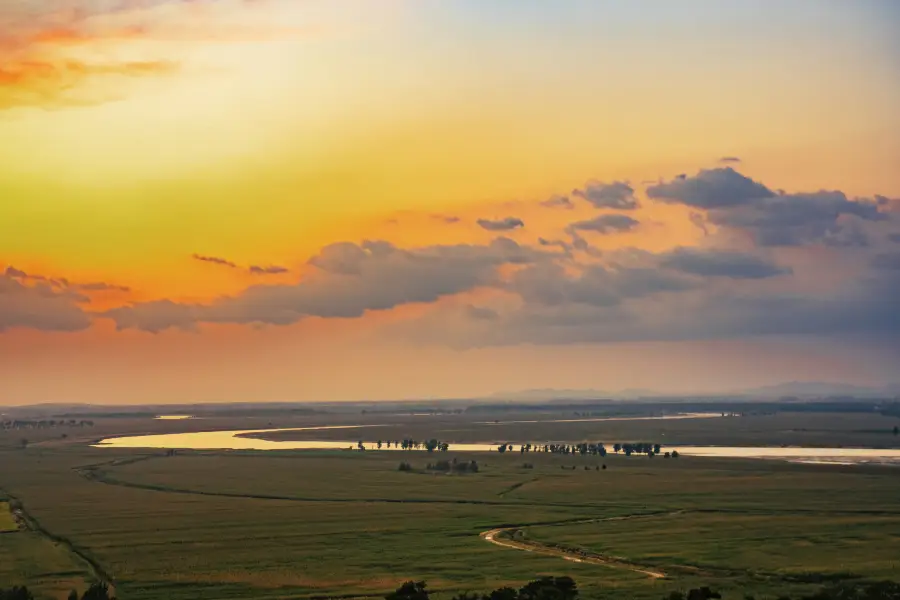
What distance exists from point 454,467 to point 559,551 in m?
64.4

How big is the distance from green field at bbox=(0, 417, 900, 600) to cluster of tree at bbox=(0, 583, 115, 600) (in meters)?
1.17

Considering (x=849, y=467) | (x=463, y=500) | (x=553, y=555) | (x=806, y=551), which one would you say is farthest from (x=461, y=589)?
(x=849, y=467)

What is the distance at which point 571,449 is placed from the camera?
573 ft

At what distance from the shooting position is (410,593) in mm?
58094

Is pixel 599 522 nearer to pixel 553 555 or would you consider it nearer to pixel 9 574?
pixel 553 555

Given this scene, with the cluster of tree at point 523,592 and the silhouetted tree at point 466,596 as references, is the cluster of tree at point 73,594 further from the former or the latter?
the silhouetted tree at point 466,596

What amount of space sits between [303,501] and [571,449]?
78451mm

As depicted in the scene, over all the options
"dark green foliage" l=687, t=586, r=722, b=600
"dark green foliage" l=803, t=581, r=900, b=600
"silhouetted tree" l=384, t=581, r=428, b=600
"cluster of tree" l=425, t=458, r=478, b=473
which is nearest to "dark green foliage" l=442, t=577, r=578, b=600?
"silhouetted tree" l=384, t=581, r=428, b=600

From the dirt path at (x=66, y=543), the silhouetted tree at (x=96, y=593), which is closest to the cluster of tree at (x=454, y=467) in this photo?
the dirt path at (x=66, y=543)

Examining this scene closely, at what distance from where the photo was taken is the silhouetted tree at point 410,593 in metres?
57.5

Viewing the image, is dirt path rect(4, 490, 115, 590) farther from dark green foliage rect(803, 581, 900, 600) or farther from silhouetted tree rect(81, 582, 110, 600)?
dark green foliage rect(803, 581, 900, 600)

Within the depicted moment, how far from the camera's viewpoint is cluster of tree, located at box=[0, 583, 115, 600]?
57.9 meters

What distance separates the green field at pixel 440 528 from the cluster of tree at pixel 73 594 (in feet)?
3.82

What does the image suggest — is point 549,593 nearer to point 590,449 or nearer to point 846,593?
point 846,593
